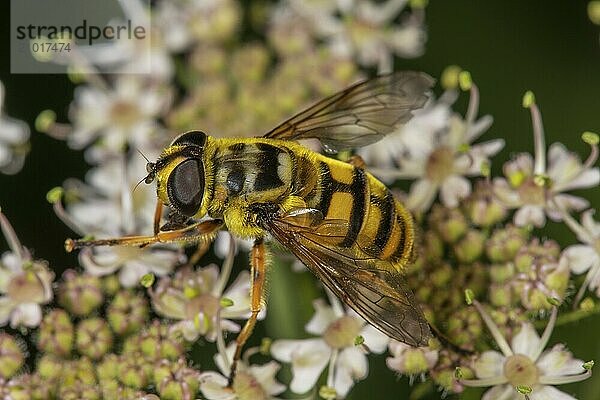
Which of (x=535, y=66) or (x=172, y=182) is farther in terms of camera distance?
(x=535, y=66)

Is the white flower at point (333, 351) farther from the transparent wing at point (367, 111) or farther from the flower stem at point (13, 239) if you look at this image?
the flower stem at point (13, 239)

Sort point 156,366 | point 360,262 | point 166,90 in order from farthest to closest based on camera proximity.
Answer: point 166,90 < point 156,366 < point 360,262

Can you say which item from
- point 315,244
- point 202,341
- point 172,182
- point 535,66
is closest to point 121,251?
point 202,341

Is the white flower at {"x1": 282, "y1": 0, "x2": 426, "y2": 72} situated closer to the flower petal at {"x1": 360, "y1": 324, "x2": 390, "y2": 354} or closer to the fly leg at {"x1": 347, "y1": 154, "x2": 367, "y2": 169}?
the fly leg at {"x1": 347, "y1": 154, "x2": 367, "y2": 169}

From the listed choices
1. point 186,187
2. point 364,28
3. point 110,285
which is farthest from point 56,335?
point 364,28

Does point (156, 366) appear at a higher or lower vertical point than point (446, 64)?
lower

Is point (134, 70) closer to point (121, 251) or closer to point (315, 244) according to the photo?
point (121, 251)
